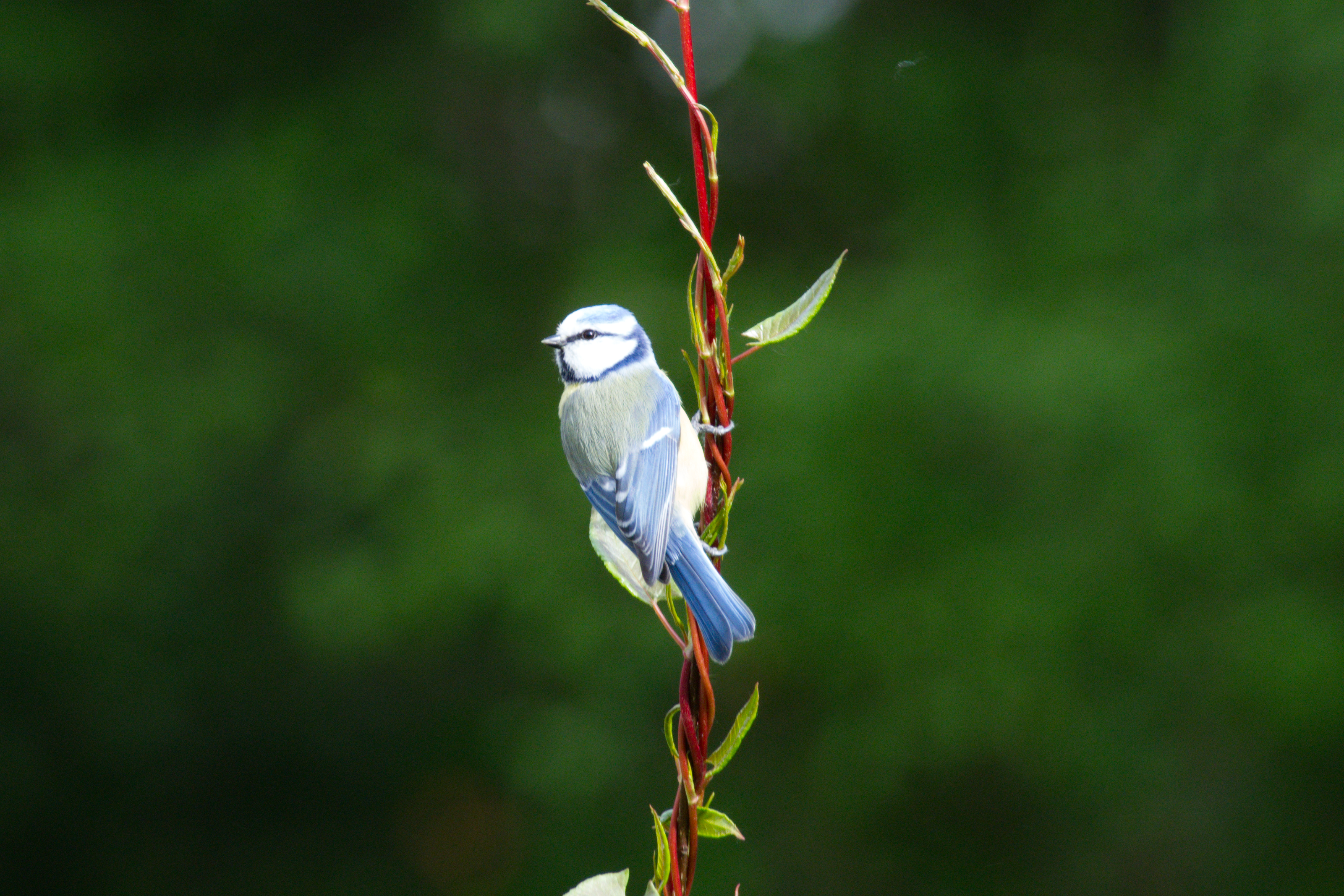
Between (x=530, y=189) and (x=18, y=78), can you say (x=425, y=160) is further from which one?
(x=18, y=78)

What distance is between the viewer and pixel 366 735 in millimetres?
3539

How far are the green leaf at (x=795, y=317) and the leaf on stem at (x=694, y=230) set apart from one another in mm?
38

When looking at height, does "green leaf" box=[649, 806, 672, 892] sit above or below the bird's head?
above

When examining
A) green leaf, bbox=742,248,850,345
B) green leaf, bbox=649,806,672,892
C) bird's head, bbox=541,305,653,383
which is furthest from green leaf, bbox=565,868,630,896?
bird's head, bbox=541,305,653,383

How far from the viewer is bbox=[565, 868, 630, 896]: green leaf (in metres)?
0.68

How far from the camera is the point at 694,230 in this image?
63cm

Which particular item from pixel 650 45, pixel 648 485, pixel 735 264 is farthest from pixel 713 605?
pixel 650 45

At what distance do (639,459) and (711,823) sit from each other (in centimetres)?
50

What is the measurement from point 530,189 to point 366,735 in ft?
5.59

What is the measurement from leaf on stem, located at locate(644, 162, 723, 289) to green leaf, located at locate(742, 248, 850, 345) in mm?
38

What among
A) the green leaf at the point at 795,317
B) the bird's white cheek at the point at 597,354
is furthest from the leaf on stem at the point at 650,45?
the bird's white cheek at the point at 597,354

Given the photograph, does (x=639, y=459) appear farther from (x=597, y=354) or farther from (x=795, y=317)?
(x=795, y=317)

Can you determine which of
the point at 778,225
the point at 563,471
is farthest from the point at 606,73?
the point at 563,471

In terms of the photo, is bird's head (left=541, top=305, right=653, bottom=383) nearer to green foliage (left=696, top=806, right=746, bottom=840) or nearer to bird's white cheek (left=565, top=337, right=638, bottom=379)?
bird's white cheek (left=565, top=337, right=638, bottom=379)
